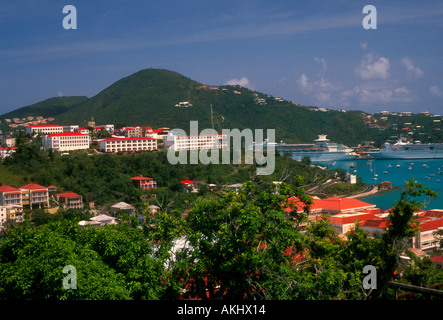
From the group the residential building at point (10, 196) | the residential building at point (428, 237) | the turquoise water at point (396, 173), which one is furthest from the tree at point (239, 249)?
the turquoise water at point (396, 173)

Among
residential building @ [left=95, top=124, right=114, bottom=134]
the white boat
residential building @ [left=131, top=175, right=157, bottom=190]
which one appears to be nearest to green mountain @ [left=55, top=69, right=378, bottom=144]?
the white boat

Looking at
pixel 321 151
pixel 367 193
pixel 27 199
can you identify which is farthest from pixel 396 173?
pixel 27 199

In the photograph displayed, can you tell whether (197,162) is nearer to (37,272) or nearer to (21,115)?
(37,272)

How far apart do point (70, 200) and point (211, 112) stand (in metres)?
20.1

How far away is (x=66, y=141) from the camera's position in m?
18.8

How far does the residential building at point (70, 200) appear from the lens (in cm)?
1246

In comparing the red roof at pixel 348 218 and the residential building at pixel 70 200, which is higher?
the residential building at pixel 70 200

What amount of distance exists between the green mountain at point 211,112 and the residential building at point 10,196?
16.4 meters

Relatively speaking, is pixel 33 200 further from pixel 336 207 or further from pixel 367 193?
pixel 367 193

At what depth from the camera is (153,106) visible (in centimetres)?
3300

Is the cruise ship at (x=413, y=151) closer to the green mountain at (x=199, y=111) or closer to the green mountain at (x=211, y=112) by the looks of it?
the green mountain at (x=211, y=112)

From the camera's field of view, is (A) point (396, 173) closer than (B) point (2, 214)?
No

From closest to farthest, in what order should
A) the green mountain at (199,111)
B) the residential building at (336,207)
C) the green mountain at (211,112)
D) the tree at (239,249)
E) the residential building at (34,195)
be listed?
the tree at (239,249) → the residential building at (336,207) → the residential building at (34,195) → the green mountain at (199,111) → the green mountain at (211,112)

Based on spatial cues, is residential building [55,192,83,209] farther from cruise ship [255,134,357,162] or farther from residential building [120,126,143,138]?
cruise ship [255,134,357,162]
